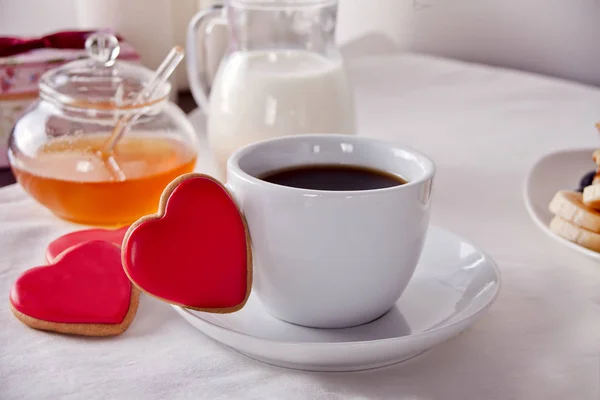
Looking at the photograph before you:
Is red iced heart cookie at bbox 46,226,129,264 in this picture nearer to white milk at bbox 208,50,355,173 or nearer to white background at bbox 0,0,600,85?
white milk at bbox 208,50,355,173

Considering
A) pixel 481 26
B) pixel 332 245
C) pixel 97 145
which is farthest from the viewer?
pixel 481 26

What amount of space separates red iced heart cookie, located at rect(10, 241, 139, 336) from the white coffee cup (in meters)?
0.09

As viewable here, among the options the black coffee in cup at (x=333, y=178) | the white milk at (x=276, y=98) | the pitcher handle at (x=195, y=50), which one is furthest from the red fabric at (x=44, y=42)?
the black coffee in cup at (x=333, y=178)

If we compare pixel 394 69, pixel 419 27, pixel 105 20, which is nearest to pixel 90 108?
pixel 105 20

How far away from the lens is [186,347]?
47cm

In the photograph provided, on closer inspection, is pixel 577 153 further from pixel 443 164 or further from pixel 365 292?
pixel 365 292

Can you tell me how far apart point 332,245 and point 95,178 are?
11.9 inches

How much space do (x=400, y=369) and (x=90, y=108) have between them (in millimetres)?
390

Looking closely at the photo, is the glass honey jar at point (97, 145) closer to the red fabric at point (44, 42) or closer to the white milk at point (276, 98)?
the white milk at point (276, 98)

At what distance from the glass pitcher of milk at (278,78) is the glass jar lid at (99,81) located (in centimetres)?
8

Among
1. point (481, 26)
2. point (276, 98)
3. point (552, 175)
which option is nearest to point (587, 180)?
point (552, 175)

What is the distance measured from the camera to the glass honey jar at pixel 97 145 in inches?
26.0

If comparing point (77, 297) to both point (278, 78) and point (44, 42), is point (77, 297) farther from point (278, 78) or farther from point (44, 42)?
point (44, 42)

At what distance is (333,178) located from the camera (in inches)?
19.9
